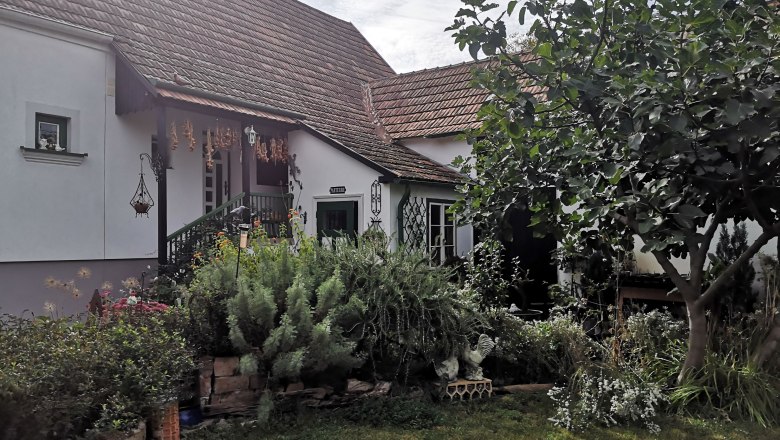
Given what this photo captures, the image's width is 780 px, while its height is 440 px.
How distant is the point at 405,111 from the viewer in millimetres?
14742

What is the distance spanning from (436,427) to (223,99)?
7.23 meters

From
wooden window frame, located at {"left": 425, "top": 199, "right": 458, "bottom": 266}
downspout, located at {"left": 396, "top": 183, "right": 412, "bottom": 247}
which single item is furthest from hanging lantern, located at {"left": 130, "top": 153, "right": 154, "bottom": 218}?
wooden window frame, located at {"left": 425, "top": 199, "right": 458, "bottom": 266}

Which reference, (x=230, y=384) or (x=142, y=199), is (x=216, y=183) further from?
(x=230, y=384)

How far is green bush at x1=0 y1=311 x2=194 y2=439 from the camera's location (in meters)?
3.62

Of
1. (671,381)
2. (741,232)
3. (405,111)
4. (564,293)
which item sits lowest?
(671,381)

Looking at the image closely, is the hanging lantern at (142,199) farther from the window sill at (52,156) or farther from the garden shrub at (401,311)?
the garden shrub at (401,311)

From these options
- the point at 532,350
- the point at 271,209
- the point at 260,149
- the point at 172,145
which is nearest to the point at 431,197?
the point at 271,209

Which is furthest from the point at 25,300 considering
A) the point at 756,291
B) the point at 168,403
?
the point at 756,291

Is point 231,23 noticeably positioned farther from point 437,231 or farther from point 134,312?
point 134,312

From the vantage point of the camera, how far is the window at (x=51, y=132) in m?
9.05

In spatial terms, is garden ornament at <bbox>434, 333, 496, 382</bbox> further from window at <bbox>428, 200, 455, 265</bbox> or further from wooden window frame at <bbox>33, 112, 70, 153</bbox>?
wooden window frame at <bbox>33, 112, 70, 153</bbox>

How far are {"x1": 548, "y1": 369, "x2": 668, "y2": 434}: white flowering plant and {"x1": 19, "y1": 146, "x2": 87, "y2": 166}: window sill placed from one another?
7.94 meters

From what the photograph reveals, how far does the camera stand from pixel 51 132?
30.2ft

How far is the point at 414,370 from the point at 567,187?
2.46 metres
